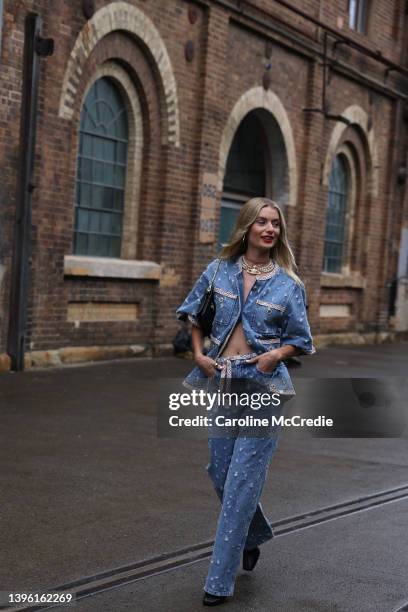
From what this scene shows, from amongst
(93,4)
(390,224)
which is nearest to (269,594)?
(93,4)

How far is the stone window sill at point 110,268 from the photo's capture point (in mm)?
13383

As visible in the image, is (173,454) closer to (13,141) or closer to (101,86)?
Result: (13,141)

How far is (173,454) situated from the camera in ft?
27.1

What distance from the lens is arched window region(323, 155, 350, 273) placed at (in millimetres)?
20844

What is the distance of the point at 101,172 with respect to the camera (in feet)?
47.1

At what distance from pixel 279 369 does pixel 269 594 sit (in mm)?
1031

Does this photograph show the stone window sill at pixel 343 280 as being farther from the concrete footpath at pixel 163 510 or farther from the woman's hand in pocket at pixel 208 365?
the woman's hand in pocket at pixel 208 365

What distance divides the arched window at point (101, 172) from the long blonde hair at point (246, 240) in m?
8.89

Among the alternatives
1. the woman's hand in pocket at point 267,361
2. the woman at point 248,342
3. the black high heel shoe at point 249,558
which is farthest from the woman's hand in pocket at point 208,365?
the black high heel shoe at point 249,558

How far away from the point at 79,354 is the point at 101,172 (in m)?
2.53

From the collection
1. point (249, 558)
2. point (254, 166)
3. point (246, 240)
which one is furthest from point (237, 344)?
point (254, 166)

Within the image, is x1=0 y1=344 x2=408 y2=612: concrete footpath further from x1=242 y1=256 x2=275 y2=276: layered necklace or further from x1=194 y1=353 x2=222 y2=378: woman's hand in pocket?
x1=242 y1=256 x2=275 y2=276: layered necklace

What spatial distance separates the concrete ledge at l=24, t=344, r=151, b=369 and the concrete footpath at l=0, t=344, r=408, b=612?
195 centimetres

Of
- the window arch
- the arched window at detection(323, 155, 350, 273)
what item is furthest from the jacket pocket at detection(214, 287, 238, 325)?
the arched window at detection(323, 155, 350, 273)
